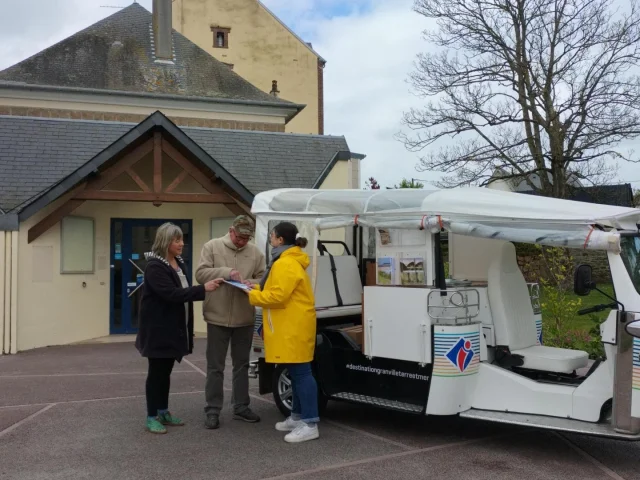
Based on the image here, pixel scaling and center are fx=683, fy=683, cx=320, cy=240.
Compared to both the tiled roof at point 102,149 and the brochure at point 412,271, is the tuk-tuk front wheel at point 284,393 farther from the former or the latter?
the tiled roof at point 102,149

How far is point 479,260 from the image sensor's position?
700 centimetres

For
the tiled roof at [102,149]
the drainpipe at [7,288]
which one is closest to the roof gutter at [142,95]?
the tiled roof at [102,149]

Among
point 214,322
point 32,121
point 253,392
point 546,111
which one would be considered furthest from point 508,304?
point 546,111

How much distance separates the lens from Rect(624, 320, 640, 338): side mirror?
496 cm

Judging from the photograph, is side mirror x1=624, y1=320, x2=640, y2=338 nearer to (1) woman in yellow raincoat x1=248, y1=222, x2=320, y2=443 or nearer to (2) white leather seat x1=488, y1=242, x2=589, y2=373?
(2) white leather seat x1=488, y1=242, x2=589, y2=373

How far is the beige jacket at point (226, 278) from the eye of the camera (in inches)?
250

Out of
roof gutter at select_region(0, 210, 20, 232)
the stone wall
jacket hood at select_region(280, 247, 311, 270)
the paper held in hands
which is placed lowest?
the paper held in hands

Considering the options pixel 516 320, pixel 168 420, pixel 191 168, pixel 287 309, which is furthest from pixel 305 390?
pixel 191 168

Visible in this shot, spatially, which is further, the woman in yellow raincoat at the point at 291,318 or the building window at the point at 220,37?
the building window at the point at 220,37

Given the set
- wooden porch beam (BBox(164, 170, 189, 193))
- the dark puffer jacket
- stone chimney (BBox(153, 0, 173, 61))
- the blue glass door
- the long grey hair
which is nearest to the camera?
the dark puffer jacket

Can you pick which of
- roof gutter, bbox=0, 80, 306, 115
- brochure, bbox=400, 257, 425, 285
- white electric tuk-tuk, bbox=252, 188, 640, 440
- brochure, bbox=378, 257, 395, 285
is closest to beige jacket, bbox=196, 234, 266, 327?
white electric tuk-tuk, bbox=252, 188, 640, 440

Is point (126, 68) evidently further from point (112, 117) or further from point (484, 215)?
point (484, 215)

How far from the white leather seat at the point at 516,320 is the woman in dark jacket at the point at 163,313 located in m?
2.51

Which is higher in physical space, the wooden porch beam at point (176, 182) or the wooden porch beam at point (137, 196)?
the wooden porch beam at point (176, 182)
